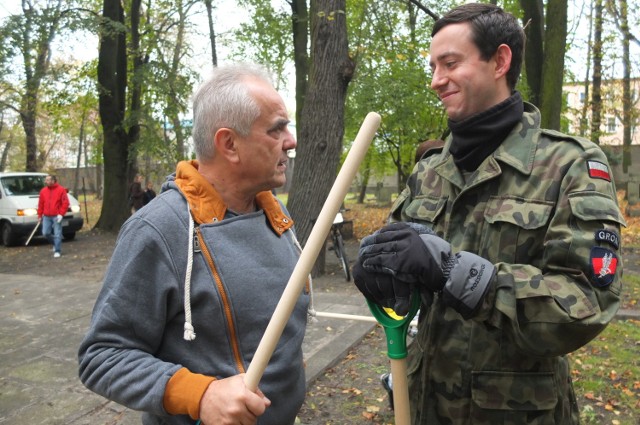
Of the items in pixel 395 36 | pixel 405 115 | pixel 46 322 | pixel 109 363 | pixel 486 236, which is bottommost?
pixel 46 322

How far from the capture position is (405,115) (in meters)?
14.3

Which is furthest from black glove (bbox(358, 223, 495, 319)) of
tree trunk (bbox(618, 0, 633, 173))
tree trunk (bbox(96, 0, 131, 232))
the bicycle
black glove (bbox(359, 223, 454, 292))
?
tree trunk (bbox(618, 0, 633, 173))

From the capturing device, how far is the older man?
1529 mm

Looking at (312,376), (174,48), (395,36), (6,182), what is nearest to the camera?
(312,376)

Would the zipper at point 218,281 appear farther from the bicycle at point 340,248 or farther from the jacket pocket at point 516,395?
the bicycle at point 340,248

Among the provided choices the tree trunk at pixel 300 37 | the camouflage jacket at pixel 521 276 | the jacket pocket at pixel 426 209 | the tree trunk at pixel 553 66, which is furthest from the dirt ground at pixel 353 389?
the tree trunk at pixel 300 37

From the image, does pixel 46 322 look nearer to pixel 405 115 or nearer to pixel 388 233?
pixel 388 233

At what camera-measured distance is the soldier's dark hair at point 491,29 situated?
1.86 metres

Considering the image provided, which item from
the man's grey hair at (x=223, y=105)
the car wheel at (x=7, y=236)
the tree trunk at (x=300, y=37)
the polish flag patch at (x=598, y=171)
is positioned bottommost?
the car wheel at (x=7, y=236)

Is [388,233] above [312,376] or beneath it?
above

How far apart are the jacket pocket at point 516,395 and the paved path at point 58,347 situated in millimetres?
2780

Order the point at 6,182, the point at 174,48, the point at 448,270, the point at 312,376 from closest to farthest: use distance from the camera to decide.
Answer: the point at 448,270 → the point at 312,376 → the point at 6,182 → the point at 174,48

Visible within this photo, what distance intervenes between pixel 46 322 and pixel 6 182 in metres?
9.40

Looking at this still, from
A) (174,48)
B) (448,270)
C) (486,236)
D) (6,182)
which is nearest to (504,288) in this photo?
(448,270)
